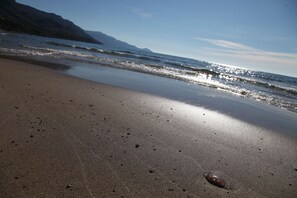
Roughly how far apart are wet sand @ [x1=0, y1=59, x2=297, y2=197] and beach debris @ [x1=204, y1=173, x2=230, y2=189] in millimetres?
75

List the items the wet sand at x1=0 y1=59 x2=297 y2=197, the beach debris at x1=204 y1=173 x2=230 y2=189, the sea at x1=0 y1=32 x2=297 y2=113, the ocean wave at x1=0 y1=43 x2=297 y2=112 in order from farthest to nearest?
1. the ocean wave at x1=0 y1=43 x2=297 y2=112
2. the sea at x1=0 y1=32 x2=297 y2=113
3. the beach debris at x1=204 y1=173 x2=230 y2=189
4. the wet sand at x1=0 y1=59 x2=297 y2=197

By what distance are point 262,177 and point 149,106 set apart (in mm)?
4727

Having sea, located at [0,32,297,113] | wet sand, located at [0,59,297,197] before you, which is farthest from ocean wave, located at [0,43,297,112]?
wet sand, located at [0,59,297,197]

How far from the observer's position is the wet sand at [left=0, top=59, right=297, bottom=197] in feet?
11.5

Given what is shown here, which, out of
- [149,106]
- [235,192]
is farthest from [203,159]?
[149,106]

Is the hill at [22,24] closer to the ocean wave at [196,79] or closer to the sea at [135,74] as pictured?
the sea at [135,74]

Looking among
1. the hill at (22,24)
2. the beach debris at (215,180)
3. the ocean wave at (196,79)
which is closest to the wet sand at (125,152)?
the beach debris at (215,180)

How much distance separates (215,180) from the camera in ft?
13.5

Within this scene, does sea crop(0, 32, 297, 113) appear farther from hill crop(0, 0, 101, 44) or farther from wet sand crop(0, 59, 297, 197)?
hill crop(0, 0, 101, 44)

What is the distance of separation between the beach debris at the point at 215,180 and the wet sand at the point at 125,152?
75 mm

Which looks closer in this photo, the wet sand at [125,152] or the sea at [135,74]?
the wet sand at [125,152]

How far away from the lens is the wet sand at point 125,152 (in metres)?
3.52

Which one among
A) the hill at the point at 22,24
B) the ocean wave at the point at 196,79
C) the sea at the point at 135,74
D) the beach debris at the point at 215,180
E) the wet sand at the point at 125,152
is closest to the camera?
the wet sand at the point at 125,152

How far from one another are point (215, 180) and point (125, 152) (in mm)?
1625
